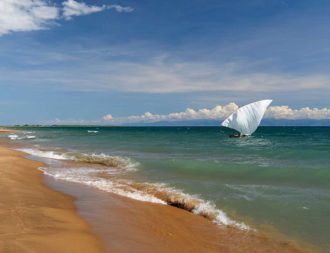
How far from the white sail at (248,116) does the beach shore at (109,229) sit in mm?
44025

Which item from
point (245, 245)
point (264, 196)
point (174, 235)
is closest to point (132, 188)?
point (264, 196)

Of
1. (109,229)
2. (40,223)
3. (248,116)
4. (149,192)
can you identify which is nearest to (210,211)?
(149,192)

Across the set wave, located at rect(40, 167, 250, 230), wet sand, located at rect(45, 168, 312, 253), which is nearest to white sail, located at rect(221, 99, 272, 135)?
wave, located at rect(40, 167, 250, 230)

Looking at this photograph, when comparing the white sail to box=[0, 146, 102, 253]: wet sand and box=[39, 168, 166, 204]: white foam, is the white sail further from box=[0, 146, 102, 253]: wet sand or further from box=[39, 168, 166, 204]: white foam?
box=[0, 146, 102, 253]: wet sand

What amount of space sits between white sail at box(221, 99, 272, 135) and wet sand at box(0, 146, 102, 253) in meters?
44.4

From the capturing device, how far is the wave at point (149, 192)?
11.6 m

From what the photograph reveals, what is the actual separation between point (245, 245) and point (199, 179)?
9.94 meters

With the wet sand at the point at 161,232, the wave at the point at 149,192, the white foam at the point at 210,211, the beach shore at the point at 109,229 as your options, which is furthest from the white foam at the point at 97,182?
the white foam at the point at 210,211

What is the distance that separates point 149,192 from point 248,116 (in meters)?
44.0

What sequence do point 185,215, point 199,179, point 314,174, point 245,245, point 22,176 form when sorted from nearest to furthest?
point 245,245
point 185,215
point 22,176
point 199,179
point 314,174

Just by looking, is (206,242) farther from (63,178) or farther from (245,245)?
(63,178)

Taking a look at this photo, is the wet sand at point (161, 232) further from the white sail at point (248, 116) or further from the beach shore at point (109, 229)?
the white sail at point (248, 116)

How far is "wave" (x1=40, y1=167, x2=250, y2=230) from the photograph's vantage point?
11.6m

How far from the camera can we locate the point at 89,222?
9.61 m
